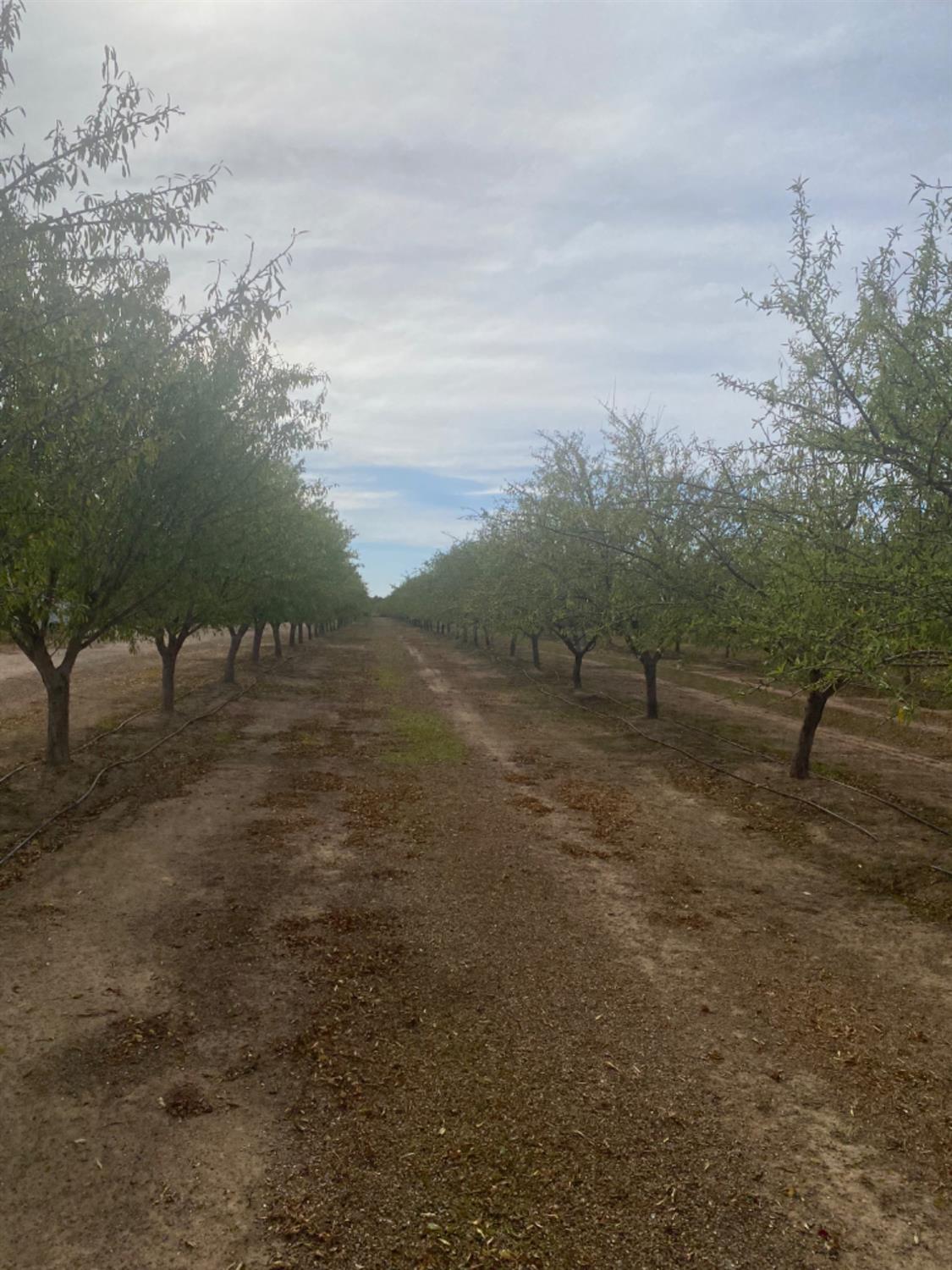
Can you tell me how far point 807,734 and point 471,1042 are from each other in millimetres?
12140

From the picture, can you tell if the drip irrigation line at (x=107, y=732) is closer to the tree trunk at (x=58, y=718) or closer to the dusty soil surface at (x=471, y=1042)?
the tree trunk at (x=58, y=718)

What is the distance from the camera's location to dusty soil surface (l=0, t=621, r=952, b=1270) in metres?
4.70

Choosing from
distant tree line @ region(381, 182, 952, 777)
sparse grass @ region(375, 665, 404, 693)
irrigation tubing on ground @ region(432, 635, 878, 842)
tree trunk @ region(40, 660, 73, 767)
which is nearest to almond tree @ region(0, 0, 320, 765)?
tree trunk @ region(40, 660, 73, 767)

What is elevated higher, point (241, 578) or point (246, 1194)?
point (241, 578)

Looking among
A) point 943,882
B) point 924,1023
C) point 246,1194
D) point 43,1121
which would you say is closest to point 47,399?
point 43,1121

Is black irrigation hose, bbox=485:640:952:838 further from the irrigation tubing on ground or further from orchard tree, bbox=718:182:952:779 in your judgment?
orchard tree, bbox=718:182:952:779

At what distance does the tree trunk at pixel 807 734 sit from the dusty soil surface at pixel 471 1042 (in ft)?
9.35

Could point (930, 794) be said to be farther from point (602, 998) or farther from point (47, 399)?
point (47, 399)

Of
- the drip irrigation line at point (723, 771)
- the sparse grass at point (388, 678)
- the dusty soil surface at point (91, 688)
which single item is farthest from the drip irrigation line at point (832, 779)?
the dusty soil surface at point (91, 688)

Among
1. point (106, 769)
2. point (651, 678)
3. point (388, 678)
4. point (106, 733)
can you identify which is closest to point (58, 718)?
point (106, 769)

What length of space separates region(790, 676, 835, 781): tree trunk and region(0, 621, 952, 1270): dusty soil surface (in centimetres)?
285

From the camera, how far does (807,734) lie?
16.3m

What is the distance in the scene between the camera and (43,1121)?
5.53 metres

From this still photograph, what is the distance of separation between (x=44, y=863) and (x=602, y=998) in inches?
316
